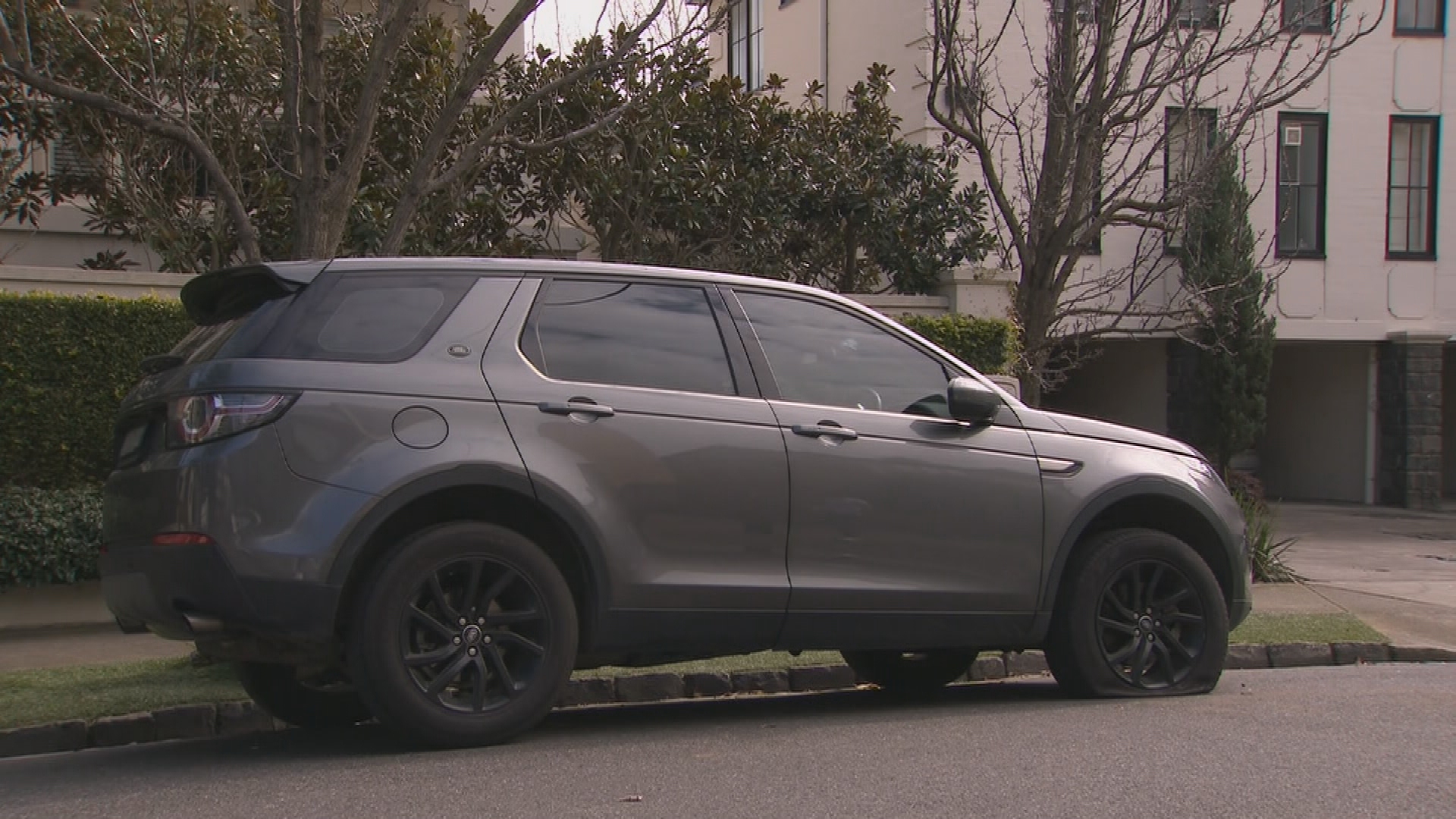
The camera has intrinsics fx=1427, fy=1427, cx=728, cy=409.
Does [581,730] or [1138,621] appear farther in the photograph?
[1138,621]

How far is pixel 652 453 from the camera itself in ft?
18.5

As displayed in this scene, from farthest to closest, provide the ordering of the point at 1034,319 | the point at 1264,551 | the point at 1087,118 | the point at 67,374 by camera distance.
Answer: the point at 1264,551, the point at 1034,319, the point at 1087,118, the point at 67,374

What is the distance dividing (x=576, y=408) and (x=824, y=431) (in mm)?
1097

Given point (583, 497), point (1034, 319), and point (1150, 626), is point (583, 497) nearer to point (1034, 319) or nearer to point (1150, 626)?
point (1150, 626)

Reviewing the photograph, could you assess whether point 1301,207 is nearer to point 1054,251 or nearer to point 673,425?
point 1054,251

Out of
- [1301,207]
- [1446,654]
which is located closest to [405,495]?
[1446,654]

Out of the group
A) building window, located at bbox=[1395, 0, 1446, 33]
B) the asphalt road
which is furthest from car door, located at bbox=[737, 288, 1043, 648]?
building window, located at bbox=[1395, 0, 1446, 33]

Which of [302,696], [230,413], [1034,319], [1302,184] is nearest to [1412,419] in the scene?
[1302,184]

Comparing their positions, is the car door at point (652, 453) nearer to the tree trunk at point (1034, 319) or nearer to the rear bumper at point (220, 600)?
the rear bumper at point (220, 600)

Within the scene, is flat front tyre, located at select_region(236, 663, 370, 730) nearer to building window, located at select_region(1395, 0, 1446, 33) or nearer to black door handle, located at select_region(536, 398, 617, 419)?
black door handle, located at select_region(536, 398, 617, 419)

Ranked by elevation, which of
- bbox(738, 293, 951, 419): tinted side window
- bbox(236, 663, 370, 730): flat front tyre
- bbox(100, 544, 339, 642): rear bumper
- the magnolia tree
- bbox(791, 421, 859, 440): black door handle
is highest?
the magnolia tree

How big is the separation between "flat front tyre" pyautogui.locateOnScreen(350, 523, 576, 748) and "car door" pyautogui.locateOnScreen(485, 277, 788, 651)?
24 centimetres

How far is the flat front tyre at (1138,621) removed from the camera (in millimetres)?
6551

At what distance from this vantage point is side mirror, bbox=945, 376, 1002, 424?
6.21 meters
